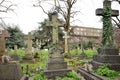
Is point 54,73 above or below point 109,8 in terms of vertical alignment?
below

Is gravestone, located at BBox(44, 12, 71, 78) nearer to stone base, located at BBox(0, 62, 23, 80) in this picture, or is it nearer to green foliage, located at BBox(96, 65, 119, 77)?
green foliage, located at BBox(96, 65, 119, 77)

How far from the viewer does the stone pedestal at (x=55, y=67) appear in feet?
35.6

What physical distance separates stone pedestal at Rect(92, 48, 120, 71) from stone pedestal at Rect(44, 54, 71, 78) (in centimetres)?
220

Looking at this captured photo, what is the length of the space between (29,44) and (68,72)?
12.1 meters

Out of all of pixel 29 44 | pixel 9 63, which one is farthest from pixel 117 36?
pixel 9 63

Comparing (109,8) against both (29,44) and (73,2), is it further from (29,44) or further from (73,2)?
(73,2)

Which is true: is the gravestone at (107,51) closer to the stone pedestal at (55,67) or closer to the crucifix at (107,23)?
the crucifix at (107,23)

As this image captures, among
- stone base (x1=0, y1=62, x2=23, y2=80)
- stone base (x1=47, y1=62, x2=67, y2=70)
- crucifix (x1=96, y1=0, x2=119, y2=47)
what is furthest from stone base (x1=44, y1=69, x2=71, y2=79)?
crucifix (x1=96, y1=0, x2=119, y2=47)

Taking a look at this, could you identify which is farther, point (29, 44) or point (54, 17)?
point (29, 44)

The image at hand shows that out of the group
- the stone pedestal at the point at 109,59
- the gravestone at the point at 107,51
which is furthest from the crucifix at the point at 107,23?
the stone pedestal at the point at 109,59

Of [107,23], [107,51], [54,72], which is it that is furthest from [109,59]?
[54,72]

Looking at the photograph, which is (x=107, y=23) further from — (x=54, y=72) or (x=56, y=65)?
(x=54, y=72)

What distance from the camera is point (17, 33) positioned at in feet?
142

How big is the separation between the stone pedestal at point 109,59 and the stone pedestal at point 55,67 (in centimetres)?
220
